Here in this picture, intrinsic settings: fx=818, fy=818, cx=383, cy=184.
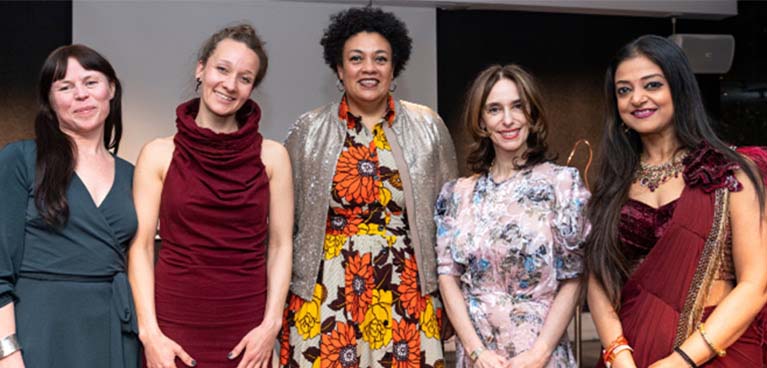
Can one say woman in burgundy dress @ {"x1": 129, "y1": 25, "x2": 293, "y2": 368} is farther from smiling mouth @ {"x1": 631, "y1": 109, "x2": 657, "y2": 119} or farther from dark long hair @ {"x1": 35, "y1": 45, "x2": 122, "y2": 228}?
smiling mouth @ {"x1": 631, "y1": 109, "x2": 657, "y2": 119}

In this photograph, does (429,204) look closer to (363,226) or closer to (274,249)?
(363,226)

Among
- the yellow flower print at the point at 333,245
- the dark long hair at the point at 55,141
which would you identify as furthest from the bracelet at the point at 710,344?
the dark long hair at the point at 55,141

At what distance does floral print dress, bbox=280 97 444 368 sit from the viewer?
2859 millimetres

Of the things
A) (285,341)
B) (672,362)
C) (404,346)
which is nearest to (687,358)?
(672,362)

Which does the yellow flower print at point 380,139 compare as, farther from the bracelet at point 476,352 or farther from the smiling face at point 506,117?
the bracelet at point 476,352

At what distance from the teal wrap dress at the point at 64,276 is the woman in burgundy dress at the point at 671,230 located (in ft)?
4.70

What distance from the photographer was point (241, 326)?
101 inches

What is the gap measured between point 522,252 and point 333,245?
0.71 meters

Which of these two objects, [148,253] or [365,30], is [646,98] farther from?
[148,253]

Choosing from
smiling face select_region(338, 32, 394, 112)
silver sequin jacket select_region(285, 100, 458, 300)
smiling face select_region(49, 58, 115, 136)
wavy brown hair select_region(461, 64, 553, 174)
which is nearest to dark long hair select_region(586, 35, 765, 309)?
wavy brown hair select_region(461, 64, 553, 174)

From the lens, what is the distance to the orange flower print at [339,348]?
2.84m

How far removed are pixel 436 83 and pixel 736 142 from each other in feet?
8.01

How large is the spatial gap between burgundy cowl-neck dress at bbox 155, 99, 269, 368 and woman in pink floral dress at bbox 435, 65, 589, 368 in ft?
2.15

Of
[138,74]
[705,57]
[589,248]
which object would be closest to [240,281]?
[589,248]
